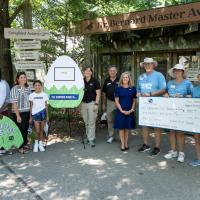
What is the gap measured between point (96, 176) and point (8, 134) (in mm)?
2453

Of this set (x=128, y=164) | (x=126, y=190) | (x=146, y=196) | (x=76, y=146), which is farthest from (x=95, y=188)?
(x=76, y=146)

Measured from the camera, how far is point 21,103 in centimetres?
775

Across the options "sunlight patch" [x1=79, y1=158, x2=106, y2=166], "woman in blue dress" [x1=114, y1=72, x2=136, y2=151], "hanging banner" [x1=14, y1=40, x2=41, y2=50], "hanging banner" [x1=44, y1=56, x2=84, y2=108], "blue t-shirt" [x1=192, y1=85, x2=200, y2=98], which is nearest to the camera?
"blue t-shirt" [x1=192, y1=85, x2=200, y2=98]

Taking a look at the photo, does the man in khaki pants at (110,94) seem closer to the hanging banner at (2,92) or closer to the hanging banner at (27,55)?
the hanging banner at (27,55)

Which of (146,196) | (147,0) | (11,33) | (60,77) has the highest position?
(147,0)

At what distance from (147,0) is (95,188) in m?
5.05

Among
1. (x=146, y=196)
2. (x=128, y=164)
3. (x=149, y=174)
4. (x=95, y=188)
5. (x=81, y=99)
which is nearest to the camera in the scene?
(x=146, y=196)

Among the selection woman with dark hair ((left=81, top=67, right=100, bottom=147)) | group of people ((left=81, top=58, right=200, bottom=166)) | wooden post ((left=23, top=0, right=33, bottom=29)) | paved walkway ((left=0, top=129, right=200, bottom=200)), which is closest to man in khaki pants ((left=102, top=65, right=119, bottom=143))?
group of people ((left=81, top=58, right=200, bottom=166))

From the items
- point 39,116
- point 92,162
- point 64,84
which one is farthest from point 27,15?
point 92,162

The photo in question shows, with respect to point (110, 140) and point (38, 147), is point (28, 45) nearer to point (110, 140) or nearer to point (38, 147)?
point (38, 147)

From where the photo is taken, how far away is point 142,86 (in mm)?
7410

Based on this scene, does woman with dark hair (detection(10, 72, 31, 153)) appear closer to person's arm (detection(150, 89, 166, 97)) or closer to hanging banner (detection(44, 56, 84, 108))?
hanging banner (detection(44, 56, 84, 108))

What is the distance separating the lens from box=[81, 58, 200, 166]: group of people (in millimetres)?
6762

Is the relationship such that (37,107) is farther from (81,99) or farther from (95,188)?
(95,188)
